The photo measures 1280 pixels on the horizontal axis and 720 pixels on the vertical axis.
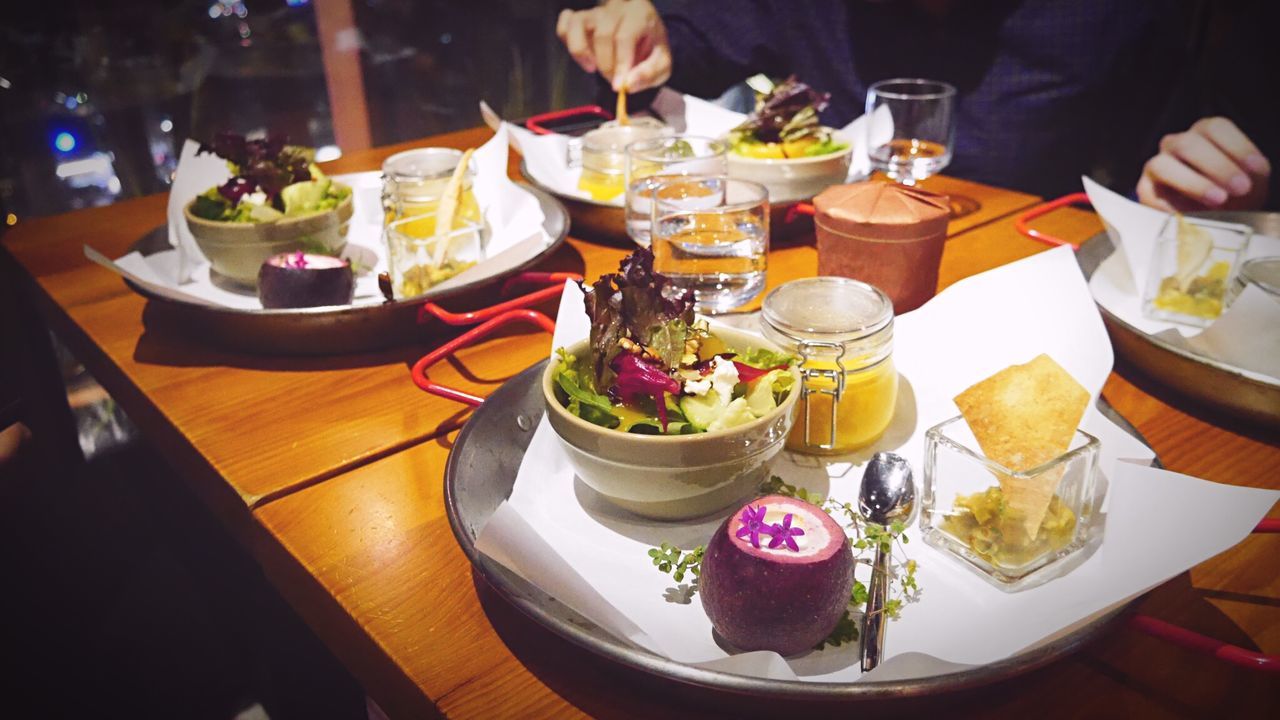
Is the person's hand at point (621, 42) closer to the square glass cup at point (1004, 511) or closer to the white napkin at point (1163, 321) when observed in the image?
the white napkin at point (1163, 321)

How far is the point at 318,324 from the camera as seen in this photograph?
4.66ft

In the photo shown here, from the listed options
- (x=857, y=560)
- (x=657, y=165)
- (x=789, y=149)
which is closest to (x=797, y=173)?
(x=789, y=149)

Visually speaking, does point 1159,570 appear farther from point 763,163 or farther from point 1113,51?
point 1113,51

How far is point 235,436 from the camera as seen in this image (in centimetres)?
125

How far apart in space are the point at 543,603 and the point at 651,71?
7.29ft

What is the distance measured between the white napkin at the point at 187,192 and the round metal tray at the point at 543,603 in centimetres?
96

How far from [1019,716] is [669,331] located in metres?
0.51

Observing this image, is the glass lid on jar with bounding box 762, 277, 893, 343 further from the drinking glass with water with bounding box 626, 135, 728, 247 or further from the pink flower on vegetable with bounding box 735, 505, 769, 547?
the drinking glass with water with bounding box 626, 135, 728, 247

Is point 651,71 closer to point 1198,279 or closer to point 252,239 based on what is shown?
point 252,239

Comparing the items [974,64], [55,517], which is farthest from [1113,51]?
[55,517]

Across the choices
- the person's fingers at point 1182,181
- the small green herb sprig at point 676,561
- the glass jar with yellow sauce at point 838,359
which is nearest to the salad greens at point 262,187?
the glass jar with yellow sauce at point 838,359

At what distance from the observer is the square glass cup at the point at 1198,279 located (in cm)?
139

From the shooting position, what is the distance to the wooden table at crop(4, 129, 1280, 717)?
781 mm

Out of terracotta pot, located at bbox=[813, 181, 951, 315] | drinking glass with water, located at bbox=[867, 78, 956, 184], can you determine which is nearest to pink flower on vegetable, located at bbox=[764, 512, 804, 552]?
terracotta pot, located at bbox=[813, 181, 951, 315]
